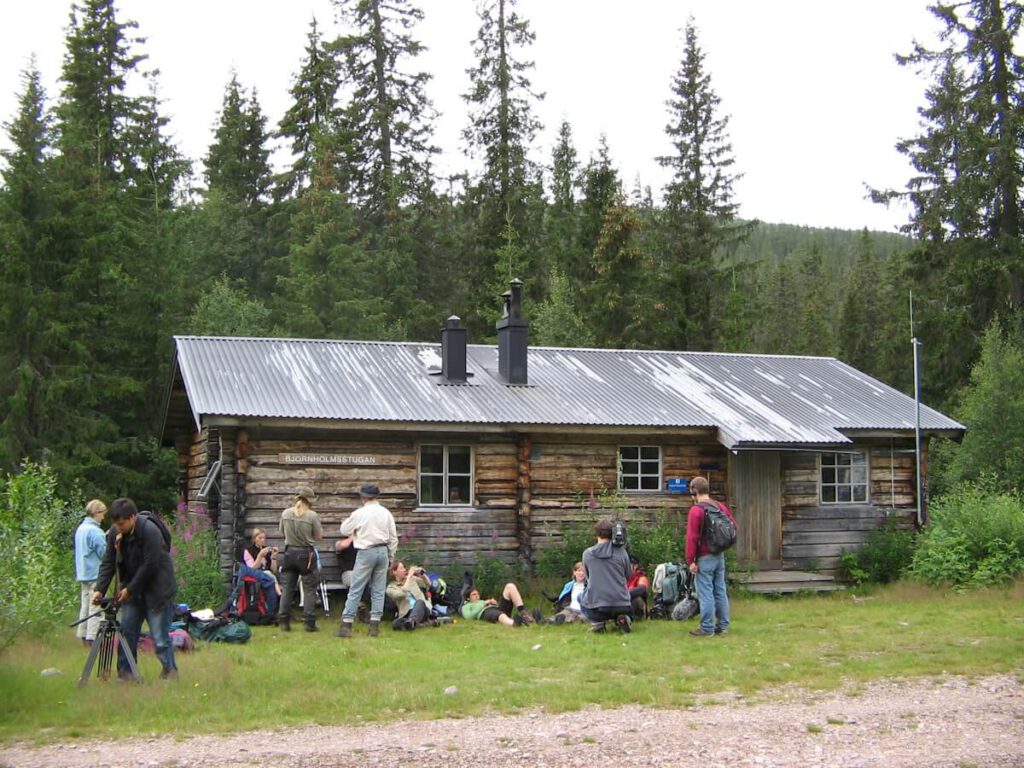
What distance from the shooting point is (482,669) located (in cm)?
1045

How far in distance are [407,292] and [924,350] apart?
16960 millimetres

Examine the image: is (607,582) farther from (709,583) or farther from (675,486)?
(675,486)

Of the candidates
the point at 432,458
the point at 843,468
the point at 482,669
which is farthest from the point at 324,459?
the point at 843,468

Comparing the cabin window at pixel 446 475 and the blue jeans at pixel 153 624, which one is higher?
the cabin window at pixel 446 475

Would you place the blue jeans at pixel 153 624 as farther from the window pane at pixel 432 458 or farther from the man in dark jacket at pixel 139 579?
the window pane at pixel 432 458

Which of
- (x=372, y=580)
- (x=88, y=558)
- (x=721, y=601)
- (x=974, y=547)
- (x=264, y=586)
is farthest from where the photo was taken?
(x=974, y=547)

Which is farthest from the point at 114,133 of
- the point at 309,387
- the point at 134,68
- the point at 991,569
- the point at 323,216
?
the point at 991,569

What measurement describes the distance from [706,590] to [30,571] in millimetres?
7166

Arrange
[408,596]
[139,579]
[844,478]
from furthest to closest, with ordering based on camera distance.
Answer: [844,478] → [408,596] → [139,579]

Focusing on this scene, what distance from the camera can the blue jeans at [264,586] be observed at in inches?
560

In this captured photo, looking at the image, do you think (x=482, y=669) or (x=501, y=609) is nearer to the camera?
(x=482, y=669)

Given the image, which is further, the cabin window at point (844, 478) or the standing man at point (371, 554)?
the cabin window at point (844, 478)

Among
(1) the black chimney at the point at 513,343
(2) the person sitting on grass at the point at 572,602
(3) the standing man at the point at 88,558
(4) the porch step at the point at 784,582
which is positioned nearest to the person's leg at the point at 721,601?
(2) the person sitting on grass at the point at 572,602

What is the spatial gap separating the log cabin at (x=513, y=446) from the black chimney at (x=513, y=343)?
0.03 meters
